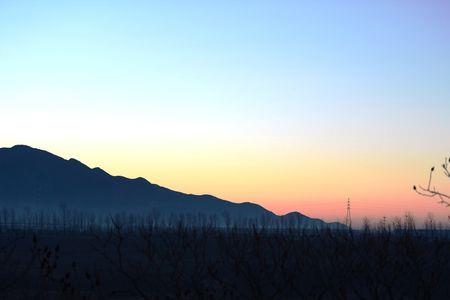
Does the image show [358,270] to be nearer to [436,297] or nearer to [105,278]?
[436,297]

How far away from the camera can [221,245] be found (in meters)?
10.2

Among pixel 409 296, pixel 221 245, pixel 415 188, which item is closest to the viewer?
pixel 415 188

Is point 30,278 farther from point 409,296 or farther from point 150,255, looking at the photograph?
point 150,255

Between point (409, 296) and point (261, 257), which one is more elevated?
point (261, 257)

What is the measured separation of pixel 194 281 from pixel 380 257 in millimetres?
2529

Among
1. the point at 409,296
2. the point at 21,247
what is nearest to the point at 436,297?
the point at 409,296

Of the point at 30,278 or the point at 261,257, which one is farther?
the point at 30,278

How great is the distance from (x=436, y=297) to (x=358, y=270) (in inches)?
1324

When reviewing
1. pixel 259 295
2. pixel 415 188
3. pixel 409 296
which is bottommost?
pixel 409 296

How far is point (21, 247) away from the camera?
108m

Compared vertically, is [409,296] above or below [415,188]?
below

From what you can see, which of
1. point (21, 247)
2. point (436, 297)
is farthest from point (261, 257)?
point (21, 247)

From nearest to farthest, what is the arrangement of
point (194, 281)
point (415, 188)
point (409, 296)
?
point (415, 188)
point (194, 281)
point (409, 296)

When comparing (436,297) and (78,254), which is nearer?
(436,297)
